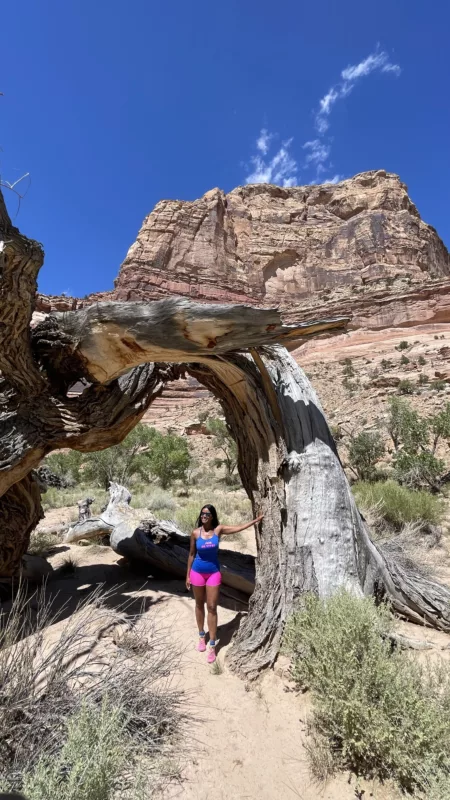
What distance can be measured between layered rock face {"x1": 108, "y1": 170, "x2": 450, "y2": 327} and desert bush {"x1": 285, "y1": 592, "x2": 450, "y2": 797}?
1968 inches

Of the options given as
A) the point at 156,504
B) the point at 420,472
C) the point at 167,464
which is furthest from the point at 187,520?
the point at 167,464

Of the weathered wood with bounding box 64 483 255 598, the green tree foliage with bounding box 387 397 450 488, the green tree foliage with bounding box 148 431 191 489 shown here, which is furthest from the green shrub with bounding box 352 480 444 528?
the green tree foliage with bounding box 148 431 191 489

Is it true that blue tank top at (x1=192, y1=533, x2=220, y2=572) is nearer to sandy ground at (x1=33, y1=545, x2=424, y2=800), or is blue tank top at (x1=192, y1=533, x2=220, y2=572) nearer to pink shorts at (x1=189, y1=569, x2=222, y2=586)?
pink shorts at (x1=189, y1=569, x2=222, y2=586)

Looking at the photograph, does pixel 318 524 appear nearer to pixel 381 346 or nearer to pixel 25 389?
pixel 25 389

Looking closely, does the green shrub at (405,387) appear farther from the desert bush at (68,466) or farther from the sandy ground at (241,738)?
the sandy ground at (241,738)

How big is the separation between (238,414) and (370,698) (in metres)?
2.74

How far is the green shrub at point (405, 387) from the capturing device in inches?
927

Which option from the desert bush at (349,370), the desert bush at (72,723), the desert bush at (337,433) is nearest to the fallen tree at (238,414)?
the desert bush at (72,723)

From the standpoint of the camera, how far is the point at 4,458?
3.97m

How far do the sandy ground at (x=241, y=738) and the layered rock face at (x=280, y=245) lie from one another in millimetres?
49910

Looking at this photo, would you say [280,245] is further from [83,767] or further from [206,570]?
[83,767]

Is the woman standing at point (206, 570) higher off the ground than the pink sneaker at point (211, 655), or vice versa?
the woman standing at point (206, 570)

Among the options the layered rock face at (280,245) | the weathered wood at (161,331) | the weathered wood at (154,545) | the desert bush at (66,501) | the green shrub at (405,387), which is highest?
the layered rock face at (280,245)

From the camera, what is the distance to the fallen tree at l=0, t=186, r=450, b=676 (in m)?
3.49
